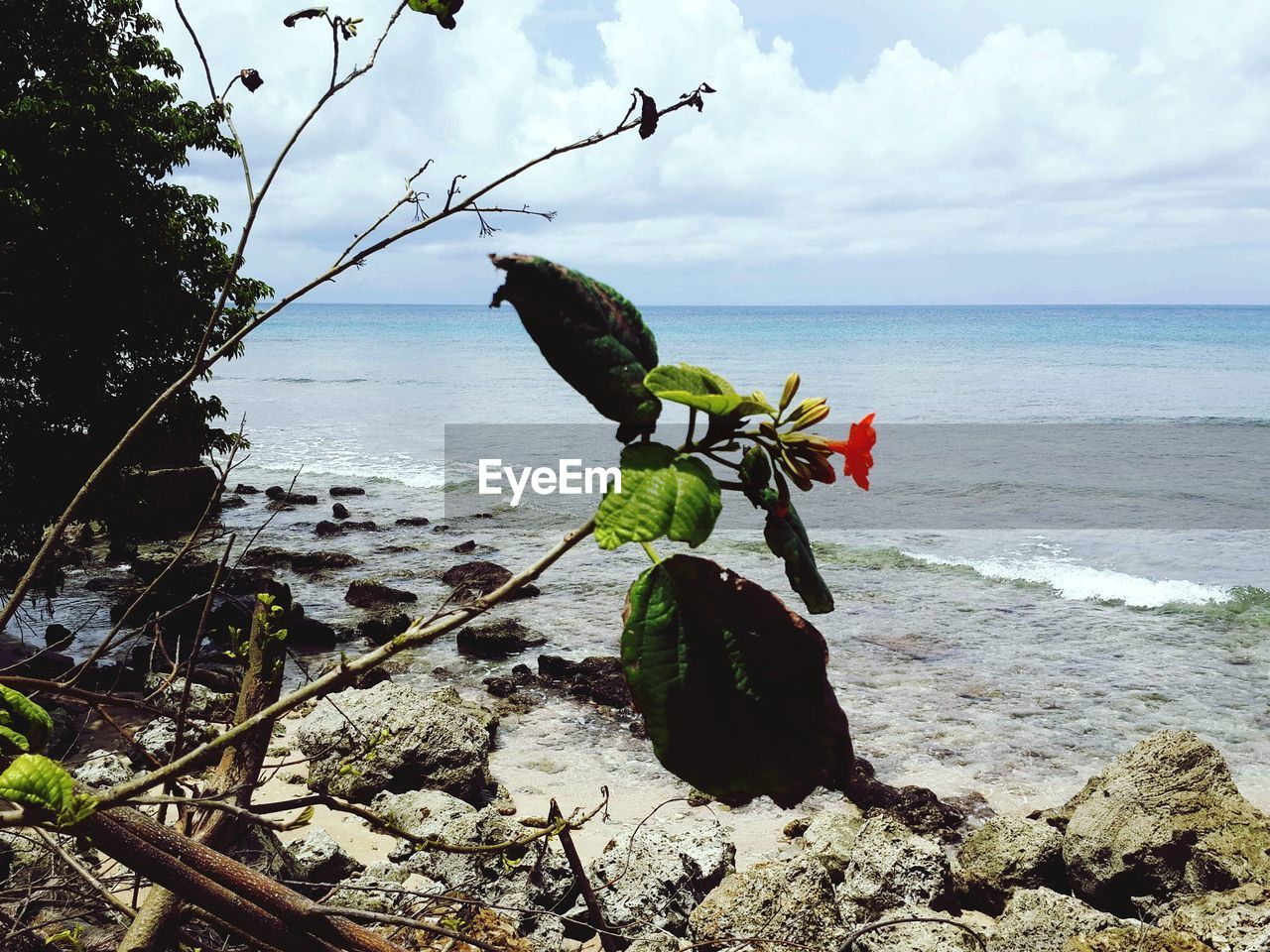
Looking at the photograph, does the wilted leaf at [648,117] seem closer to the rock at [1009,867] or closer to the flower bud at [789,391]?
the flower bud at [789,391]

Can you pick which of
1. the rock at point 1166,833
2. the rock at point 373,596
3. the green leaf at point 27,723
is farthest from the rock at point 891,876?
the rock at point 373,596

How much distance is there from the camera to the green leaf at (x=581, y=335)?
706 mm

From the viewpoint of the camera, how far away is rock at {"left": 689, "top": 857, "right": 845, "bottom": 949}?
11.3 ft

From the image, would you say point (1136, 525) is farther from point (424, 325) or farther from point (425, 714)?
point (424, 325)

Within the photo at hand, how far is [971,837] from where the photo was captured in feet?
15.9

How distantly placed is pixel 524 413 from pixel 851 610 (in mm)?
20924

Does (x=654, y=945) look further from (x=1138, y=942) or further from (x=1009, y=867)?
(x=1009, y=867)

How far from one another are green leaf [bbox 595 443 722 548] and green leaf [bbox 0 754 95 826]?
0.48m

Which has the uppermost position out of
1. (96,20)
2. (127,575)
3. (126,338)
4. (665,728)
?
(96,20)

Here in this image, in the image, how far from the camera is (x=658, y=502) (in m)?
0.65

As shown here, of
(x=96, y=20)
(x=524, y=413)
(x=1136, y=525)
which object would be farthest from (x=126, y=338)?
(x=524, y=413)

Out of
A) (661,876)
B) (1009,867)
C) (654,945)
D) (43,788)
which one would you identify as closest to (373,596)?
(661,876)

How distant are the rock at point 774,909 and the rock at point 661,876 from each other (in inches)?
10.6

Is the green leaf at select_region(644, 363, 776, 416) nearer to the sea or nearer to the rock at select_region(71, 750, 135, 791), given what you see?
the sea
